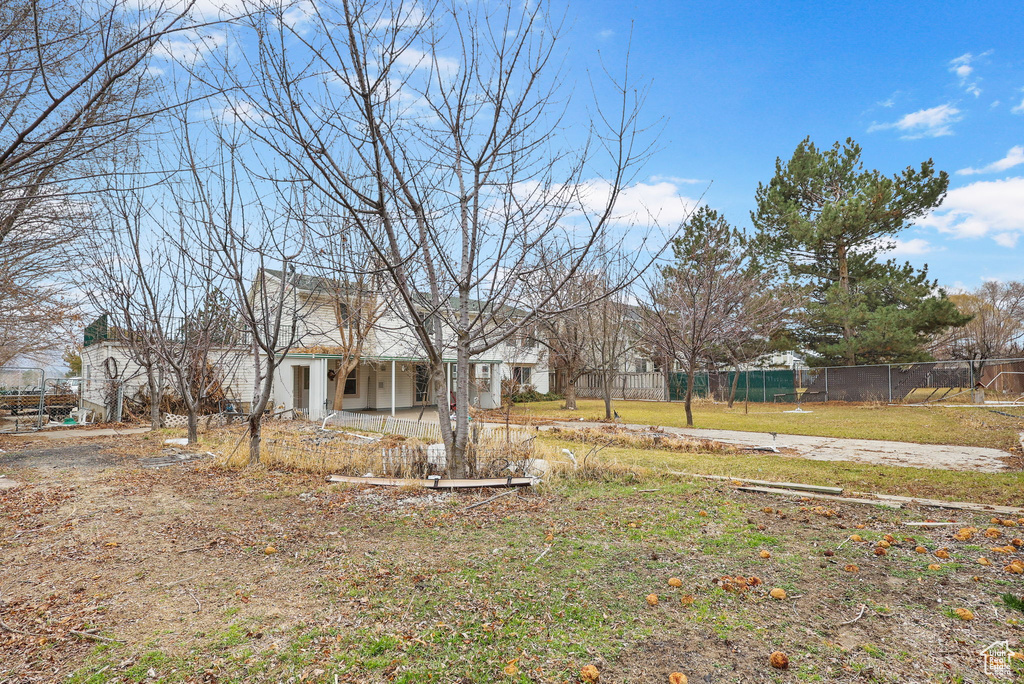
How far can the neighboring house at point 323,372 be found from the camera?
18.8 m

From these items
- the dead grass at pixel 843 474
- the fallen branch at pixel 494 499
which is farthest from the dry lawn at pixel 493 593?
the dead grass at pixel 843 474

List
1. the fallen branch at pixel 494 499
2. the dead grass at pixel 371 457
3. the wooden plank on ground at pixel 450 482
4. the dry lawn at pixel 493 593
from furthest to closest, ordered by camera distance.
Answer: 1. the dead grass at pixel 371 457
2. the wooden plank on ground at pixel 450 482
3. the fallen branch at pixel 494 499
4. the dry lawn at pixel 493 593

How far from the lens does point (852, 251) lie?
24766mm

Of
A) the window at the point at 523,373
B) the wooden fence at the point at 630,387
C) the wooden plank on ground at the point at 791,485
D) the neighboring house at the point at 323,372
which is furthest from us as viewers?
the wooden fence at the point at 630,387

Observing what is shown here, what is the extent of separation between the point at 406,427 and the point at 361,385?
12346mm

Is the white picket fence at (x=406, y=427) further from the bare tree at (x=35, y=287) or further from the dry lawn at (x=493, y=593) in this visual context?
the bare tree at (x=35, y=287)

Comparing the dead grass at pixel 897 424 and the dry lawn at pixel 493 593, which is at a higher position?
the dry lawn at pixel 493 593

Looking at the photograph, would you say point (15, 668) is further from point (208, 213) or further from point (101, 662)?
point (208, 213)

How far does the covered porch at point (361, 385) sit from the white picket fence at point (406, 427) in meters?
3.58

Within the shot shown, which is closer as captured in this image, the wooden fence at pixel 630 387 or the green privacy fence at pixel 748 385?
the green privacy fence at pixel 748 385

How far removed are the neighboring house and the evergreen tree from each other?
13228 mm

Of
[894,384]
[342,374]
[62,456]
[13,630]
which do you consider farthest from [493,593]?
[894,384]

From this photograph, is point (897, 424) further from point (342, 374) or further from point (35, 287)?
point (35, 287)

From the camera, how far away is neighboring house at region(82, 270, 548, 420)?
18781mm
